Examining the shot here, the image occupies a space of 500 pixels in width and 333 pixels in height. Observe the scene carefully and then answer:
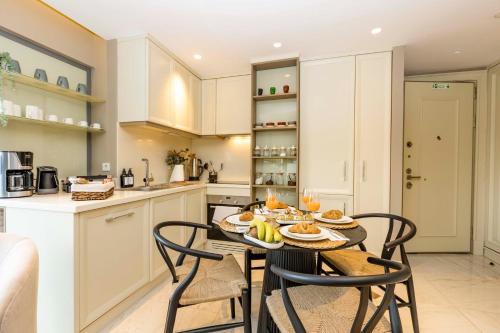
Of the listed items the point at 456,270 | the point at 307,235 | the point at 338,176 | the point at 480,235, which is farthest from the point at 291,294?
the point at 480,235

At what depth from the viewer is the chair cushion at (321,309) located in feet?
3.11

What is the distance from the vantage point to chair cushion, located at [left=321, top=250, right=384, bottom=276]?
1439 millimetres

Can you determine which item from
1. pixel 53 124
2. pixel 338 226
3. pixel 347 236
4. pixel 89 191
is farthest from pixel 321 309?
pixel 53 124

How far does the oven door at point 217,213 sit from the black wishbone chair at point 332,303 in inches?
70.5

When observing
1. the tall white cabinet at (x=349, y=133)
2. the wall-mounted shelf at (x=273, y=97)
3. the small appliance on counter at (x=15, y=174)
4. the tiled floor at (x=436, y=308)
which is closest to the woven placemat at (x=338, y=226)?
the tiled floor at (x=436, y=308)

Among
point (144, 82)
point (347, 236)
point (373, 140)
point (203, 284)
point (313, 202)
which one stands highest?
point (144, 82)

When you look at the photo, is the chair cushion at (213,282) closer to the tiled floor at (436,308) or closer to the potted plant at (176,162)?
the tiled floor at (436,308)

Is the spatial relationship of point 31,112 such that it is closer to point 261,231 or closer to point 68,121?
point 68,121

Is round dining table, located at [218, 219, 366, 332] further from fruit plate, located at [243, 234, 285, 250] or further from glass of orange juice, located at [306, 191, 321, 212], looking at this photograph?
glass of orange juice, located at [306, 191, 321, 212]

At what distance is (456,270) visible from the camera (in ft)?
8.24

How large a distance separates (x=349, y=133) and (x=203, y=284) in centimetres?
219

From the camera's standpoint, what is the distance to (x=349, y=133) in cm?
261

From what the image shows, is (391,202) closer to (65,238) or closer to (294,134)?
(294,134)

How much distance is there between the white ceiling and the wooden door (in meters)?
0.49
